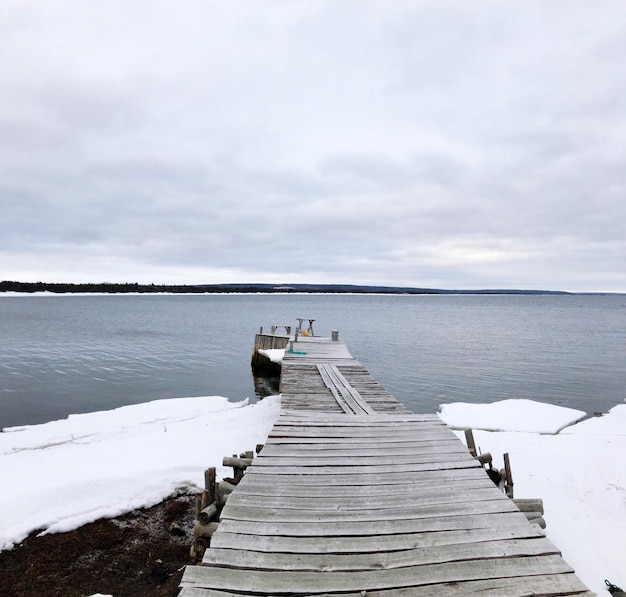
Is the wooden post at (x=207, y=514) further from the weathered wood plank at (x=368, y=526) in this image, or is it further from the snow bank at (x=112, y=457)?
the snow bank at (x=112, y=457)

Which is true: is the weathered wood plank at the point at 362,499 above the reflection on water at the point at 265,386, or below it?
above

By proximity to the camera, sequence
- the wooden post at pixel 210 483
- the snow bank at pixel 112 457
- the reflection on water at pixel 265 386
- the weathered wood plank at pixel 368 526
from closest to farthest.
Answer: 1. the weathered wood plank at pixel 368 526
2. the wooden post at pixel 210 483
3. the snow bank at pixel 112 457
4. the reflection on water at pixel 265 386

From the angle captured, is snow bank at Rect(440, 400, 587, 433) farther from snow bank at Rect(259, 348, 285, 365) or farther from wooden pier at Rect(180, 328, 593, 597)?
snow bank at Rect(259, 348, 285, 365)

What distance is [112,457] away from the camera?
1015 centimetres

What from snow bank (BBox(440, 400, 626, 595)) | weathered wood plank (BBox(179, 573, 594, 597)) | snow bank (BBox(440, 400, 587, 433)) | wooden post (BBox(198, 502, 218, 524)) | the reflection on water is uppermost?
weathered wood plank (BBox(179, 573, 594, 597))

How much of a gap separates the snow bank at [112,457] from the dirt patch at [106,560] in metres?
0.36

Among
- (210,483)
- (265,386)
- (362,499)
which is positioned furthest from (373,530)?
(265,386)

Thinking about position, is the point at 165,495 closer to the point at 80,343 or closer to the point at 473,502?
the point at 473,502

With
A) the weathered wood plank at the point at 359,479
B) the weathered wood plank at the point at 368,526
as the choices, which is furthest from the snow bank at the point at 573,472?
the weathered wood plank at the point at 368,526

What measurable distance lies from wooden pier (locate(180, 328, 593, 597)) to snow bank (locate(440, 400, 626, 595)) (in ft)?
8.82

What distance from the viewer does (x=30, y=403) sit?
17.6m

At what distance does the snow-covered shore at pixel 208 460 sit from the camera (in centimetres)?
711

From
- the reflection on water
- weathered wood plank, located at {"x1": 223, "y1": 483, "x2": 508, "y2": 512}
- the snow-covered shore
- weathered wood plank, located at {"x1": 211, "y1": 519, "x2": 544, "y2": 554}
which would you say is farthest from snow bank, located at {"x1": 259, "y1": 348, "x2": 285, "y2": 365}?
weathered wood plank, located at {"x1": 211, "y1": 519, "x2": 544, "y2": 554}

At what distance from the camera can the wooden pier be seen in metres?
3.67
